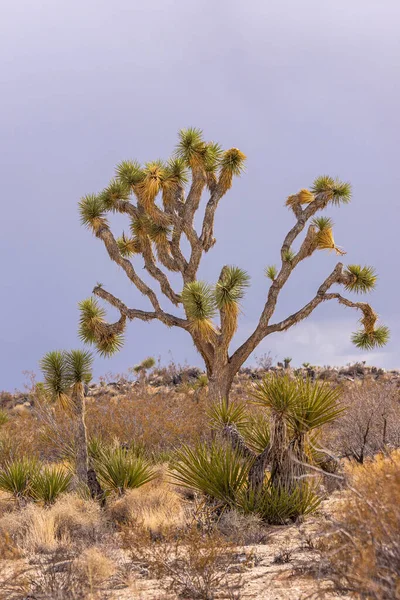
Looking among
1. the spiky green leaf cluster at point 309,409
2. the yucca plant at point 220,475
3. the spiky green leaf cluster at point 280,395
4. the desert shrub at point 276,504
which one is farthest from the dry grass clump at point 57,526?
the spiky green leaf cluster at point 309,409

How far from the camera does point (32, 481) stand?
34.8 ft

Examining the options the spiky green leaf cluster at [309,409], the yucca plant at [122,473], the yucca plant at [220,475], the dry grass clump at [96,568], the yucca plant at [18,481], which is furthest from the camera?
the yucca plant at [18,481]

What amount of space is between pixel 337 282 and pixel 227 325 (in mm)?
4357

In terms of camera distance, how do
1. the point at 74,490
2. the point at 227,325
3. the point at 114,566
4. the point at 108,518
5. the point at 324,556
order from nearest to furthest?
the point at 324,556
the point at 114,566
the point at 108,518
the point at 74,490
the point at 227,325

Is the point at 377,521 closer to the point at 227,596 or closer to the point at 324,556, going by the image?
the point at 324,556

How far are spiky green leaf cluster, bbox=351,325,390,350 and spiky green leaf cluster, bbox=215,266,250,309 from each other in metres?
5.57

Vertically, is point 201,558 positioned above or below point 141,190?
below

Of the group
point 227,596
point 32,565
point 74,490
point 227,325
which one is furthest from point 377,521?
point 227,325

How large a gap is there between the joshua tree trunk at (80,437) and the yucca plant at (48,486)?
31cm

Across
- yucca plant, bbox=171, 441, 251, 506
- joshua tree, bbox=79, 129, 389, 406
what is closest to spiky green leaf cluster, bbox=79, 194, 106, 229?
joshua tree, bbox=79, 129, 389, 406

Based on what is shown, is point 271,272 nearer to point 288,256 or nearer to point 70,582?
point 288,256

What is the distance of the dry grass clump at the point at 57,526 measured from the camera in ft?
22.6

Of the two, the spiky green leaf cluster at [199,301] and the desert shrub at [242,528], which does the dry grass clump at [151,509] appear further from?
the spiky green leaf cluster at [199,301]

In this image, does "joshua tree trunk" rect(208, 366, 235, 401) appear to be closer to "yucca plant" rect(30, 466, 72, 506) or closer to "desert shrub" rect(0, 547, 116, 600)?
"yucca plant" rect(30, 466, 72, 506)
